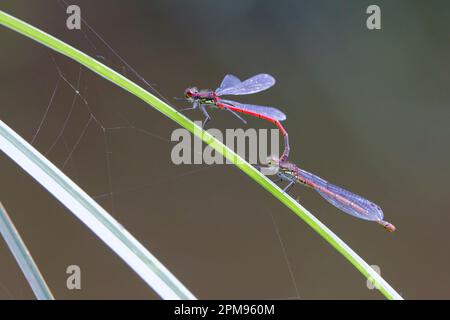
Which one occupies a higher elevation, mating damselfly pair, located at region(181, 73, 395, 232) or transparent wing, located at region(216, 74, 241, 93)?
transparent wing, located at region(216, 74, 241, 93)

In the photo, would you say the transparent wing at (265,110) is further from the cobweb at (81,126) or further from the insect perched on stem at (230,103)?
the cobweb at (81,126)

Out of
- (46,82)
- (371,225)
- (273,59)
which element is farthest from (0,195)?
(371,225)

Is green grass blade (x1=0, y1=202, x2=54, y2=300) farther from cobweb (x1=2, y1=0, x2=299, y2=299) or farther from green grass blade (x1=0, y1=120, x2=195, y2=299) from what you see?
cobweb (x1=2, y1=0, x2=299, y2=299)

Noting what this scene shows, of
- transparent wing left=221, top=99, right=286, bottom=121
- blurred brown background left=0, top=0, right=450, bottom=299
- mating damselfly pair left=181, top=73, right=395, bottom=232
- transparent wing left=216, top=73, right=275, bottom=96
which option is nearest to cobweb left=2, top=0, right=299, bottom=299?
blurred brown background left=0, top=0, right=450, bottom=299

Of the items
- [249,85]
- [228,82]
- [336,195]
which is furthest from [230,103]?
[336,195]
